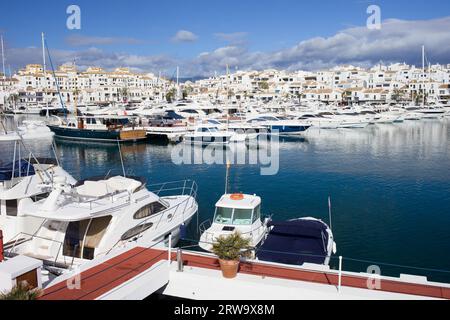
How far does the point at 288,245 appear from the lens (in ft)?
42.4

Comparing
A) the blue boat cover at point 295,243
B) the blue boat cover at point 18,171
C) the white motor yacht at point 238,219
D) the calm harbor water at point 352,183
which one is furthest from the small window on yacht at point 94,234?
the calm harbor water at point 352,183

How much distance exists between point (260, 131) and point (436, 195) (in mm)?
30085

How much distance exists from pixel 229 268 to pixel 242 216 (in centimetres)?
639

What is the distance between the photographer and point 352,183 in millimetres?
26281

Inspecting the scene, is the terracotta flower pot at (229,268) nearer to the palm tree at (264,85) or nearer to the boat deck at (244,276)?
the boat deck at (244,276)

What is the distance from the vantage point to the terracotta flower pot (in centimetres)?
850

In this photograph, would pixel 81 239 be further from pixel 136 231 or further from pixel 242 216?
pixel 242 216

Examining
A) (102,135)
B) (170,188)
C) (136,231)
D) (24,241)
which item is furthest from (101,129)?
(136,231)

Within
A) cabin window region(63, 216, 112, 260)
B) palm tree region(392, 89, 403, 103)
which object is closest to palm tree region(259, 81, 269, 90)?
palm tree region(392, 89, 403, 103)

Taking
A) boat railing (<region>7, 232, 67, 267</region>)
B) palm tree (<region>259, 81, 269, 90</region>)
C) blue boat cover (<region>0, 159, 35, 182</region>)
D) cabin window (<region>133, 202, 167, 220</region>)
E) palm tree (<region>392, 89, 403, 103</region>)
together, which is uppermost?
palm tree (<region>259, 81, 269, 90</region>)

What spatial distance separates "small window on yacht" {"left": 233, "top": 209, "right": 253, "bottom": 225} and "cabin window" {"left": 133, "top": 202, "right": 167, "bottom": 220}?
97.6 inches

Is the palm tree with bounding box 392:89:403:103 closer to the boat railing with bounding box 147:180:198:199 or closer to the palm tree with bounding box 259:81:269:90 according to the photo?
the palm tree with bounding box 259:81:269:90

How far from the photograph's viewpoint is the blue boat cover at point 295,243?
1211cm
